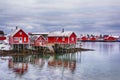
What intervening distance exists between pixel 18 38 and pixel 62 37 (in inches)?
577

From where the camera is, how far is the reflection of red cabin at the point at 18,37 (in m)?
65.5

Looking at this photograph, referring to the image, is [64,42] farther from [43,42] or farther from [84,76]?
[84,76]

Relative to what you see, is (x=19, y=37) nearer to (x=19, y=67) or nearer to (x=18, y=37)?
(x=18, y=37)

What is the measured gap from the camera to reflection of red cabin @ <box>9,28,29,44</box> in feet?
215

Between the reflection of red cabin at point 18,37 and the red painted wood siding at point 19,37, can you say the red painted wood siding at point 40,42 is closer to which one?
the reflection of red cabin at point 18,37

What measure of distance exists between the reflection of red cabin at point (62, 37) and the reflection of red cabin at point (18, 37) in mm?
12130

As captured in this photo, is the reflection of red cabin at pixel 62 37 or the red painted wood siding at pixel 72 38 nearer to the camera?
the reflection of red cabin at pixel 62 37

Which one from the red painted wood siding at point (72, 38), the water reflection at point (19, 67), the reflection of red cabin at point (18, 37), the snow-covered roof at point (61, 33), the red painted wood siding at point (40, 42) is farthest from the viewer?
the red painted wood siding at point (72, 38)

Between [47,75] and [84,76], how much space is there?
448 cm

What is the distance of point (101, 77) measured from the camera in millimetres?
34031

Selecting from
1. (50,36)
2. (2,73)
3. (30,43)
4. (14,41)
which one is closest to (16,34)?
(14,41)

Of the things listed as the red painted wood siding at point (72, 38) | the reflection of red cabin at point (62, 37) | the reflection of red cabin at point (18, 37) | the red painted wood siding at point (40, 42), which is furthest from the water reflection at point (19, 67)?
the red painted wood siding at point (72, 38)

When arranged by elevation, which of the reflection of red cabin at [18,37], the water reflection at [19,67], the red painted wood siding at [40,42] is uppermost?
the reflection of red cabin at [18,37]

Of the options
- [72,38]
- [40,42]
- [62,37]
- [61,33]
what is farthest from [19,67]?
[72,38]
